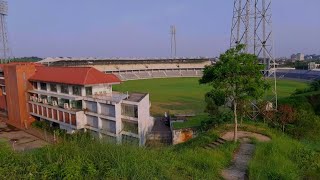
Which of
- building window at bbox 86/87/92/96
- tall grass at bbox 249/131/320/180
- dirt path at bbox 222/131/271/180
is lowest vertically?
dirt path at bbox 222/131/271/180

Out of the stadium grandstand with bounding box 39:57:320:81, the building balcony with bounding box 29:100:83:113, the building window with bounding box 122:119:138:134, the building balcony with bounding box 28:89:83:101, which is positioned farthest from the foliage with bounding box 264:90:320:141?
the stadium grandstand with bounding box 39:57:320:81

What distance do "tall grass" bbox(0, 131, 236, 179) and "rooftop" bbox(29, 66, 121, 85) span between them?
15485 mm

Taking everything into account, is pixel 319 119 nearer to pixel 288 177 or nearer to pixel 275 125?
pixel 275 125

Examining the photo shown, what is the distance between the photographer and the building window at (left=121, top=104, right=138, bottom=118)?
2033 centimetres

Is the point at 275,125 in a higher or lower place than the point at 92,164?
lower

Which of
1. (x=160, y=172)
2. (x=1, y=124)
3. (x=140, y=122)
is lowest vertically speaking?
(x=1, y=124)

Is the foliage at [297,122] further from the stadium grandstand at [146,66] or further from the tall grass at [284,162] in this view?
the stadium grandstand at [146,66]

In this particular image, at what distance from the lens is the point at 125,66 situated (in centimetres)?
7919

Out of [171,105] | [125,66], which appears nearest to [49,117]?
Answer: [171,105]

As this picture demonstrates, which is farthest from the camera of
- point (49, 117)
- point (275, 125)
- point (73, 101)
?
point (49, 117)

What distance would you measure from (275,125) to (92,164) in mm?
13366

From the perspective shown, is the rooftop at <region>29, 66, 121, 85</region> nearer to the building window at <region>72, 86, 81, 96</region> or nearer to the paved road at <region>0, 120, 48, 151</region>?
the building window at <region>72, 86, 81, 96</region>

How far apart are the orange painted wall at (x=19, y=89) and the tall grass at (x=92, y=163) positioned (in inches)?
879

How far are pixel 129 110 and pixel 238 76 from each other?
1024cm
